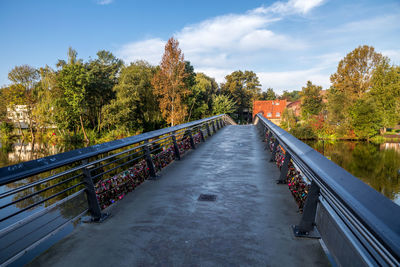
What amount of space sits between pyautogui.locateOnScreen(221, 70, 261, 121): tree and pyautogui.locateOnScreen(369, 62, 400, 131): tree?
3049 cm

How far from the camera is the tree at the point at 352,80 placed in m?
55.2

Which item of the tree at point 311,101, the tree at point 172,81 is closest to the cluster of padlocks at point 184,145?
the tree at point 172,81

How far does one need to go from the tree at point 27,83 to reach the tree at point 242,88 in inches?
1723

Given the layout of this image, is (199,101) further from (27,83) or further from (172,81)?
(27,83)

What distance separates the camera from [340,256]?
2.31 m

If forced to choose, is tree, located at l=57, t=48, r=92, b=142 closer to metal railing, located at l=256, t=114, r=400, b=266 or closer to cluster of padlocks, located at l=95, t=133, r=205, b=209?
cluster of padlocks, located at l=95, t=133, r=205, b=209

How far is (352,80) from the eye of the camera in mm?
58844

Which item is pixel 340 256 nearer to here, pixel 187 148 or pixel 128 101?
pixel 187 148

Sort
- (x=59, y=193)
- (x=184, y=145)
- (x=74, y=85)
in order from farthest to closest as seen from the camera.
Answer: (x=74, y=85) → (x=184, y=145) → (x=59, y=193)

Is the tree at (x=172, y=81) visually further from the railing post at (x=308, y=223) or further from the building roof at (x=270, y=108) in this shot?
the railing post at (x=308, y=223)

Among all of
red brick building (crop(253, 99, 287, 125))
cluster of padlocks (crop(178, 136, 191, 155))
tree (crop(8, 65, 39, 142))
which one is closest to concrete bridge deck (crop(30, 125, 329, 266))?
cluster of padlocks (crop(178, 136, 191, 155))

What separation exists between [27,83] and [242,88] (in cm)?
5986

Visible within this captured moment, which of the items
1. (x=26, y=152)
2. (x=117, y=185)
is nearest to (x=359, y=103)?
(x=26, y=152)

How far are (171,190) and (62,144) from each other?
35403 mm
